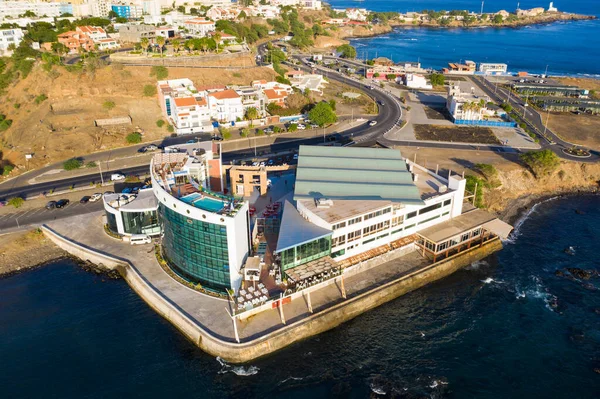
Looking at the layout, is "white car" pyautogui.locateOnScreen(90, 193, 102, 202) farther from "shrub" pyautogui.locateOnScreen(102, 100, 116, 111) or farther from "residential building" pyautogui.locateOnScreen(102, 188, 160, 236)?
"shrub" pyautogui.locateOnScreen(102, 100, 116, 111)

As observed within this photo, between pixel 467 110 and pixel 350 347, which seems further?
pixel 467 110

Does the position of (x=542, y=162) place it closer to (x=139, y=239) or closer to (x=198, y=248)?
(x=198, y=248)

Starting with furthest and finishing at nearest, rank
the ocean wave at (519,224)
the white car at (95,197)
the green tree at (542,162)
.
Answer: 1. the green tree at (542,162)
2. the white car at (95,197)
3. the ocean wave at (519,224)

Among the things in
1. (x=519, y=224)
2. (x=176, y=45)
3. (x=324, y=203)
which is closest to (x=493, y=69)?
(x=519, y=224)

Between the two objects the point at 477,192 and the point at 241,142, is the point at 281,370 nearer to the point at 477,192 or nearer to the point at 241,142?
the point at 477,192

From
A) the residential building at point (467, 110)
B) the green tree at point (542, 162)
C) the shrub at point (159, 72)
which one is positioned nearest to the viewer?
the green tree at point (542, 162)

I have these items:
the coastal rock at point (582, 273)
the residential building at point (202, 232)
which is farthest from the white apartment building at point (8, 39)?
the coastal rock at point (582, 273)

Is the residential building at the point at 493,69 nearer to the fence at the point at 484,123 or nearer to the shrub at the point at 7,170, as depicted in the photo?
the fence at the point at 484,123
